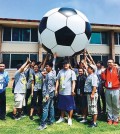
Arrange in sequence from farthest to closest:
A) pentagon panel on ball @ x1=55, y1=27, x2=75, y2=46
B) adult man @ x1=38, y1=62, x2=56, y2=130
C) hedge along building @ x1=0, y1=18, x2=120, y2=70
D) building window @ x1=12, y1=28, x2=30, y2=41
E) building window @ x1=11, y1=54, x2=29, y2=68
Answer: building window @ x1=12, y1=28, x2=30, y2=41, building window @ x1=11, y1=54, x2=29, y2=68, hedge along building @ x1=0, y1=18, x2=120, y2=70, pentagon panel on ball @ x1=55, y1=27, x2=75, y2=46, adult man @ x1=38, y1=62, x2=56, y2=130

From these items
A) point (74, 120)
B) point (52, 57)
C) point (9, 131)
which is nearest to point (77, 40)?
point (52, 57)

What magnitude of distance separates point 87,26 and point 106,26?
1586cm

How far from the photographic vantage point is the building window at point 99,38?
2286 centimetres

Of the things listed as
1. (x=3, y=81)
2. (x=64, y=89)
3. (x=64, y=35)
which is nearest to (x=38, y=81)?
(x=64, y=89)

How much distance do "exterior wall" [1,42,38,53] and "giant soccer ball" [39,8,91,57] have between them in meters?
14.3

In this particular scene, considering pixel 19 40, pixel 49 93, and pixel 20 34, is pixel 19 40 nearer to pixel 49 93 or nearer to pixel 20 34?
pixel 20 34

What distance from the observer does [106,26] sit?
22.2 m

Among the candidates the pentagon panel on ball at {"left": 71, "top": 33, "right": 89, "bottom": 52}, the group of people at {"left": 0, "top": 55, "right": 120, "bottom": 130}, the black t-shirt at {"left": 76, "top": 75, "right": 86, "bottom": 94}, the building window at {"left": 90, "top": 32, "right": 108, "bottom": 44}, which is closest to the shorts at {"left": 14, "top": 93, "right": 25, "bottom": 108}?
the group of people at {"left": 0, "top": 55, "right": 120, "bottom": 130}

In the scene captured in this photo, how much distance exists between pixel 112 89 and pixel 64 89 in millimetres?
1376

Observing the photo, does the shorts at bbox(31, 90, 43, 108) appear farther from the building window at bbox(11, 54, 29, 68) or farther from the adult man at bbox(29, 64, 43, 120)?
the building window at bbox(11, 54, 29, 68)

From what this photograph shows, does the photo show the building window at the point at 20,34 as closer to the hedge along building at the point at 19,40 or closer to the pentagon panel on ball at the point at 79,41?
the hedge along building at the point at 19,40

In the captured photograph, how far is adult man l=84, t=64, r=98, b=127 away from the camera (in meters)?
6.45

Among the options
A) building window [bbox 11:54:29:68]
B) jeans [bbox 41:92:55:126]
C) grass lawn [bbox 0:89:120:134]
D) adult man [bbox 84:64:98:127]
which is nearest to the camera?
grass lawn [bbox 0:89:120:134]

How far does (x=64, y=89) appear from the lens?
654 cm
